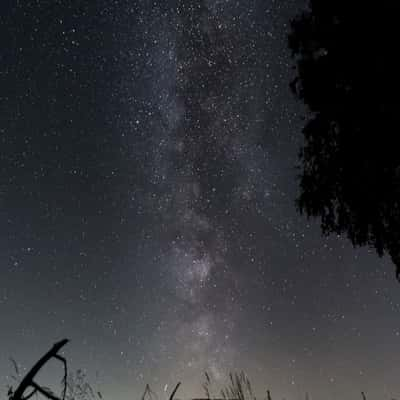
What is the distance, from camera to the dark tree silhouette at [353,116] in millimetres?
8508

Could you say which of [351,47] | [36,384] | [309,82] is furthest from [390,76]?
[36,384]

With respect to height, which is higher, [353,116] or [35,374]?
[353,116]

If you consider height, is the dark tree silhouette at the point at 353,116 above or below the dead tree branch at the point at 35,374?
above

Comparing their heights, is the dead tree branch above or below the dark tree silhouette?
below

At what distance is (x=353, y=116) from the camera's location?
9.17m

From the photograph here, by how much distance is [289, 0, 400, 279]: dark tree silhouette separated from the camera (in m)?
8.51

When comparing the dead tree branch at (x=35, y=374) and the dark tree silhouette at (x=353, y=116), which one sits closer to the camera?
the dead tree branch at (x=35, y=374)

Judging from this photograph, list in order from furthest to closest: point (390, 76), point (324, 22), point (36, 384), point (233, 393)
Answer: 1. point (324, 22)
2. point (390, 76)
3. point (233, 393)
4. point (36, 384)

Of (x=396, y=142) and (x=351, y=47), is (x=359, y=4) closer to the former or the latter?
(x=351, y=47)

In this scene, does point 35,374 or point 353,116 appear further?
point 353,116

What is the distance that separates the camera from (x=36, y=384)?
1.35m

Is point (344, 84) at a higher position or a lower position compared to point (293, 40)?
lower

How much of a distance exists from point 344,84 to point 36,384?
9.37 m

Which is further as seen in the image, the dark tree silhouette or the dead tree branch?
the dark tree silhouette
